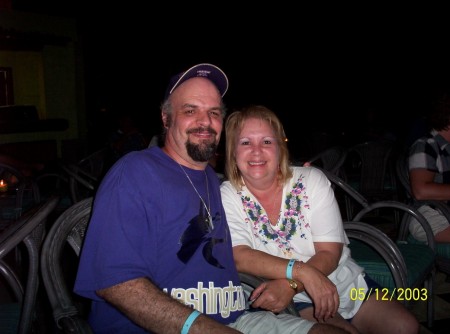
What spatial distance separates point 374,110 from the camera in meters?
7.29

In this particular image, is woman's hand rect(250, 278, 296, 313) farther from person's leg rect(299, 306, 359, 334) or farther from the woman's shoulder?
the woman's shoulder

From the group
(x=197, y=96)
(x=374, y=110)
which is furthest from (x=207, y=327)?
(x=374, y=110)

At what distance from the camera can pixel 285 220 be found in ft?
6.09

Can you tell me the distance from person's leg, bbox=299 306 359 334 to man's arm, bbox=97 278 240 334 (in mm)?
614

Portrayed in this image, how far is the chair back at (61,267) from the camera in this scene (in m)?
1.31

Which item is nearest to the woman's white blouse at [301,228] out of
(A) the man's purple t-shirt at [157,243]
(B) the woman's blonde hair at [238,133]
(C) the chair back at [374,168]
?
(B) the woman's blonde hair at [238,133]

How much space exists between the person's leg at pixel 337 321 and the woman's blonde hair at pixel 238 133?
Result: 0.60 meters

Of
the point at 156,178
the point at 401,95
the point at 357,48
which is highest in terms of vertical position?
the point at 357,48

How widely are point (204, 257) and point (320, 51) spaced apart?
42.5ft

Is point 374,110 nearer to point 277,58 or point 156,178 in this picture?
point 156,178

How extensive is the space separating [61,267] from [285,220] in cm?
97

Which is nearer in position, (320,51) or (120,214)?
(120,214)

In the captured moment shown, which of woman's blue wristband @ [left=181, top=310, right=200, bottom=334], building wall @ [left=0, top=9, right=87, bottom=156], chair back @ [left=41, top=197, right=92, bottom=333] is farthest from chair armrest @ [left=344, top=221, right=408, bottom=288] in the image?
building wall @ [left=0, top=9, right=87, bottom=156]
